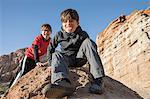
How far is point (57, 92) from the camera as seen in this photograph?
4512 mm

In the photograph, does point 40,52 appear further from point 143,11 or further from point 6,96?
point 143,11

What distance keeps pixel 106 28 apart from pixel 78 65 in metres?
27.5

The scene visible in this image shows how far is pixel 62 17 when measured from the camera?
213 inches

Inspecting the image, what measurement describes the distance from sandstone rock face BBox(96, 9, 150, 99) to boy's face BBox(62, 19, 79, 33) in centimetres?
1502

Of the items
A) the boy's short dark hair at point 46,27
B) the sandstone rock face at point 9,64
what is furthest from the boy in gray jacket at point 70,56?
the sandstone rock face at point 9,64

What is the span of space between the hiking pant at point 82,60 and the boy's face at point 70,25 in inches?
15.1

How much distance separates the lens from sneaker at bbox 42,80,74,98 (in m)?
4.46

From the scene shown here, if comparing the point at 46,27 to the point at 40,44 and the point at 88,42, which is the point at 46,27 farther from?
the point at 88,42

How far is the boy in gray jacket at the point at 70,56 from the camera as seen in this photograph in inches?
182

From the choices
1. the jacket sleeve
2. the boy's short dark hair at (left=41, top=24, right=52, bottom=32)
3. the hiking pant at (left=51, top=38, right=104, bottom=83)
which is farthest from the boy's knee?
the boy's short dark hair at (left=41, top=24, right=52, bottom=32)

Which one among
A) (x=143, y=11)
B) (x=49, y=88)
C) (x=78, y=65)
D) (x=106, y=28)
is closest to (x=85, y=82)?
(x=78, y=65)

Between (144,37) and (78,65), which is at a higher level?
(144,37)

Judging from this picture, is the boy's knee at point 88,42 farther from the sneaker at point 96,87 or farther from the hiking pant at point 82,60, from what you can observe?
the sneaker at point 96,87

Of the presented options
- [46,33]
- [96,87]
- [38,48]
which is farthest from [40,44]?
[96,87]
